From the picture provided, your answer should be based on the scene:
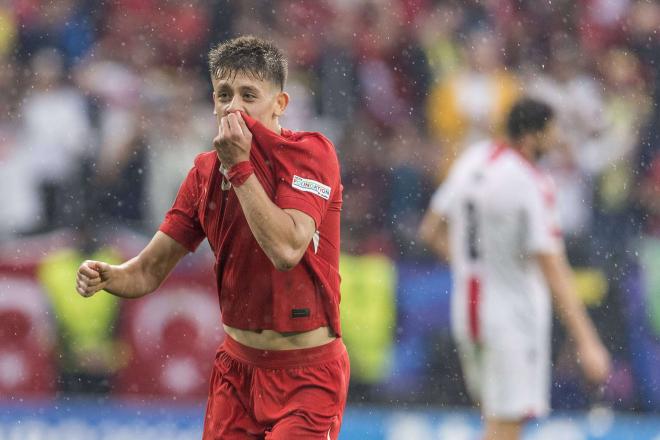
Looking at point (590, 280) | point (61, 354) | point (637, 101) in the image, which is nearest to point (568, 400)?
point (590, 280)

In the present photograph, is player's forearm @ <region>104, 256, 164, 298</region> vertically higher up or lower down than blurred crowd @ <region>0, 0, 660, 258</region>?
lower down

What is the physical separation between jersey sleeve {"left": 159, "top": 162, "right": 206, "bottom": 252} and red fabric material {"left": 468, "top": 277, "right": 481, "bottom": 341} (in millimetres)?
3099

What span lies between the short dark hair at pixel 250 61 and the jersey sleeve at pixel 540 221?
306cm

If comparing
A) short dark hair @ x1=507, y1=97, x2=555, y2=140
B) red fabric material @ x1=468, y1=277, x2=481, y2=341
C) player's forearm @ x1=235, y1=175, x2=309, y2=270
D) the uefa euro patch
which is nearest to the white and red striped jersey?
red fabric material @ x1=468, y1=277, x2=481, y2=341

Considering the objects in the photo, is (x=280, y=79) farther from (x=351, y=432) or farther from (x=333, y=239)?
(x=351, y=432)

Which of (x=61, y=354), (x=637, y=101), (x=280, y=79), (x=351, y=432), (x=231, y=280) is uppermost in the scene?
(x=637, y=101)

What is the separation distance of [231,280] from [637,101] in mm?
6500

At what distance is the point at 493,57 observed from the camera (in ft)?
30.7

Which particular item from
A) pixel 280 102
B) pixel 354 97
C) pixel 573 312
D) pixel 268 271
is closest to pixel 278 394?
pixel 268 271

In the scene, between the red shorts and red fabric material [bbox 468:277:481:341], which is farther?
red fabric material [bbox 468:277:481:341]

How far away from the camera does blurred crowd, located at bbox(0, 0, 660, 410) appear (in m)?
8.42

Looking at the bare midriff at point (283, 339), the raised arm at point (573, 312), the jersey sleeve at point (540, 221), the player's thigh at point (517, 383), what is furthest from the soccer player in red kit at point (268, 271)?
the player's thigh at point (517, 383)

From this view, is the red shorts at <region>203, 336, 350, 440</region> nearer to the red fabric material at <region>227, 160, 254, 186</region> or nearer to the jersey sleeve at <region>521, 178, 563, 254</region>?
the red fabric material at <region>227, 160, 254, 186</region>

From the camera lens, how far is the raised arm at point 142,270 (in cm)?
393
